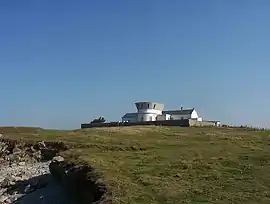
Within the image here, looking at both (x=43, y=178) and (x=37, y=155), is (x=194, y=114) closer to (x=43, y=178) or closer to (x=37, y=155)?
(x=37, y=155)

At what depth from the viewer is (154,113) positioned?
4230 inches

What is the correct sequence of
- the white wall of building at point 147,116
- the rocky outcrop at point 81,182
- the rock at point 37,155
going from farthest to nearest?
the white wall of building at point 147,116, the rock at point 37,155, the rocky outcrop at point 81,182

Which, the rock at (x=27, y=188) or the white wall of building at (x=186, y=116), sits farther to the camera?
the white wall of building at (x=186, y=116)

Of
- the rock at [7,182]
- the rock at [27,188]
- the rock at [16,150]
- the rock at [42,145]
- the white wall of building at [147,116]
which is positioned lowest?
the rock at [27,188]

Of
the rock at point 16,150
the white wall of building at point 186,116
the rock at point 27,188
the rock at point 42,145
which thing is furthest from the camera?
the white wall of building at point 186,116

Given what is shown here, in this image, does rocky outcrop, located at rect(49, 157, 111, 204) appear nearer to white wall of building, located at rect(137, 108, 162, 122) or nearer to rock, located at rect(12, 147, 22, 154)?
rock, located at rect(12, 147, 22, 154)

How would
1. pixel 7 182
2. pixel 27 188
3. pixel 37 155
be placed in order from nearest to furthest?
1. pixel 27 188
2. pixel 7 182
3. pixel 37 155

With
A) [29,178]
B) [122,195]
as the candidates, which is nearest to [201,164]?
[122,195]

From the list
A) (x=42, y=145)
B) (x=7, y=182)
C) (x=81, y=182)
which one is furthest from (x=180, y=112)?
(x=81, y=182)

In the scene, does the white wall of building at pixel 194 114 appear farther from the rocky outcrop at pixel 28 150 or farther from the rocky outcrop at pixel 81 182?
the rocky outcrop at pixel 81 182

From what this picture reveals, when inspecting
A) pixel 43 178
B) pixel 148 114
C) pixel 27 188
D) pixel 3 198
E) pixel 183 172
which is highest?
pixel 148 114

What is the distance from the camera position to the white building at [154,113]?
10519cm

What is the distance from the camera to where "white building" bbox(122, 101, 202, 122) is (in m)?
105

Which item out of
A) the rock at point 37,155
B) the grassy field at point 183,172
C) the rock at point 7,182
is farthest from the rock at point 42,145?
the rock at point 7,182
